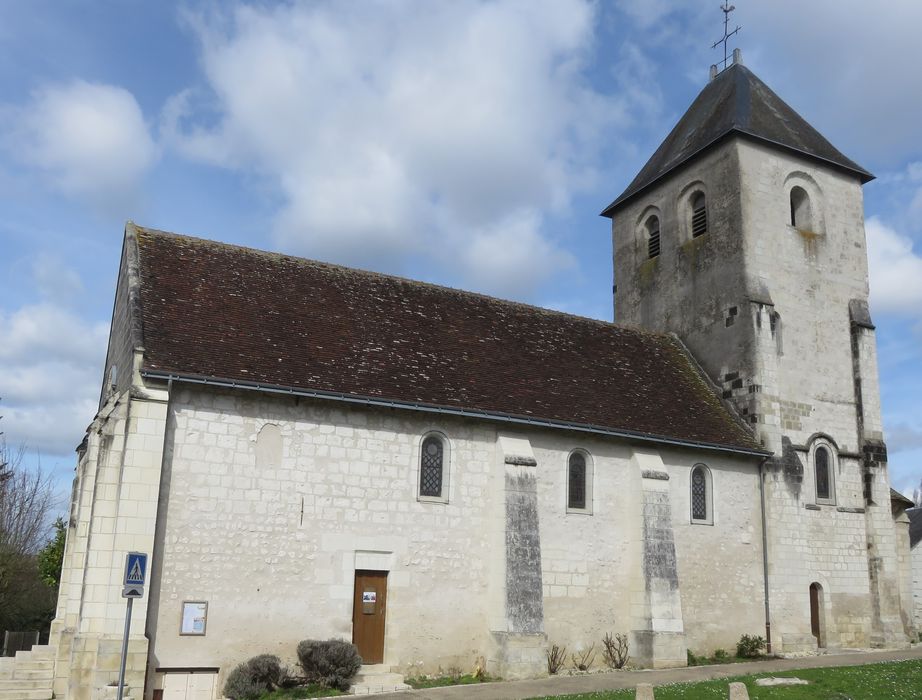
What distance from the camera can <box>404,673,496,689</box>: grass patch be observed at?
15.8 metres

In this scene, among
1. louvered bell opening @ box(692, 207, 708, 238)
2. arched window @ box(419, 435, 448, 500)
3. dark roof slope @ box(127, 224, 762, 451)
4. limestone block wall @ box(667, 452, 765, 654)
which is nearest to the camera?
dark roof slope @ box(127, 224, 762, 451)

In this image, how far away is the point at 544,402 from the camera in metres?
19.2

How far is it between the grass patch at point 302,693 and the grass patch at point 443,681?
1.64 metres

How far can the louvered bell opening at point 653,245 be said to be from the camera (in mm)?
26906

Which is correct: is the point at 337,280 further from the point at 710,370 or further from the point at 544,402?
the point at 710,370

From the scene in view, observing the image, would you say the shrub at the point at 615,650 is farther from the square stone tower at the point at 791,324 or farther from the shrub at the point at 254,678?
the shrub at the point at 254,678

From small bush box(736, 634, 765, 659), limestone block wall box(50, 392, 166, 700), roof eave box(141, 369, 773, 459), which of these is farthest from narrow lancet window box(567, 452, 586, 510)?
limestone block wall box(50, 392, 166, 700)

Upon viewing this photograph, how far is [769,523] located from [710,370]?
4.58 metres

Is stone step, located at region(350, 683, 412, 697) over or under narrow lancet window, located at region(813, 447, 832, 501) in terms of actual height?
under

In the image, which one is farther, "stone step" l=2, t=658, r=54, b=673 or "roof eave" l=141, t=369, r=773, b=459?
"stone step" l=2, t=658, r=54, b=673

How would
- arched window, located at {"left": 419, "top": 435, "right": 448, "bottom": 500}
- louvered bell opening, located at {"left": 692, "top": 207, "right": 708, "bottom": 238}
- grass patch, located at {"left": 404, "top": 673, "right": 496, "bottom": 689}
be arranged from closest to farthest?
grass patch, located at {"left": 404, "top": 673, "right": 496, "bottom": 689} < arched window, located at {"left": 419, "top": 435, "right": 448, "bottom": 500} < louvered bell opening, located at {"left": 692, "top": 207, "right": 708, "bottom": 238}

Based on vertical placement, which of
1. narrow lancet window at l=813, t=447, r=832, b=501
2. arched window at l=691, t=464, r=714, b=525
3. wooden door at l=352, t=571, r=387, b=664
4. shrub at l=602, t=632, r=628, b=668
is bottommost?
shrub at l=602, t=632, r=628, b=668

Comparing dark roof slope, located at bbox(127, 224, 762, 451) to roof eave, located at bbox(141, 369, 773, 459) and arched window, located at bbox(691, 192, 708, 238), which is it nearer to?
roof eave, located at bbox(141, 369, 773, 459)

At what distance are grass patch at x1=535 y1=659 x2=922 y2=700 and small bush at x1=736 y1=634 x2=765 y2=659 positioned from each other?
14.5 feet
